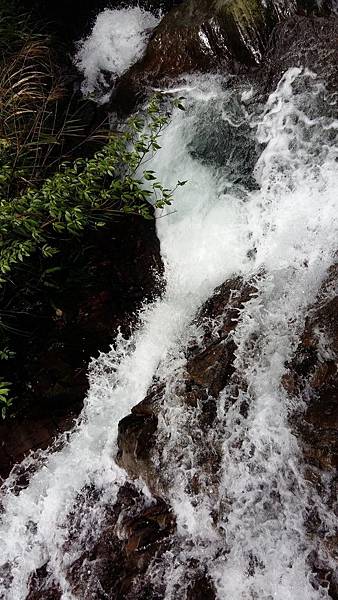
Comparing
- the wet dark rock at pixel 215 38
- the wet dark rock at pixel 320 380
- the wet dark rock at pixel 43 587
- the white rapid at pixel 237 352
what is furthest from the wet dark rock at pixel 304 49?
the wet dark rock at pixel 43 587

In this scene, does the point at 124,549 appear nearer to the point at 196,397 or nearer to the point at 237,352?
the point at 196,397

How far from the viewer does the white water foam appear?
6633 mm

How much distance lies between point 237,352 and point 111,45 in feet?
17.4

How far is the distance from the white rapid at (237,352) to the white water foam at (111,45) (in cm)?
162

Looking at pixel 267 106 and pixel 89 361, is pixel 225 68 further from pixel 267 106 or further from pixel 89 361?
pixel 89 361

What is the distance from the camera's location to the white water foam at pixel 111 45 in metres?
6.63

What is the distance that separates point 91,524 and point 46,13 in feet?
21.9

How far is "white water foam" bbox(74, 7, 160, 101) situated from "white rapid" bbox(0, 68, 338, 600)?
63.9 inches

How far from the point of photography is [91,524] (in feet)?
13.7

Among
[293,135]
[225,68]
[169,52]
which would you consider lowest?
[293,135]

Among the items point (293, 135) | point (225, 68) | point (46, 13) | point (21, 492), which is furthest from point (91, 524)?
point (46, 13)

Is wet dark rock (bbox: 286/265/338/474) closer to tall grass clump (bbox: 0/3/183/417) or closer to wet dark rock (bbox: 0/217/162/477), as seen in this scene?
tall grass clump (bbox: 0/3/183/417)

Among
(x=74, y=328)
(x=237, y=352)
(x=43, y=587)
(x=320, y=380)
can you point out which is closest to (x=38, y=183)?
(x=74, y=328)

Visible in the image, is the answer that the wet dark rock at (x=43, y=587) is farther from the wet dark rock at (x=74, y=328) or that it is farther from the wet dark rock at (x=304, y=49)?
the wet dark rock at (x=304, y=49)
